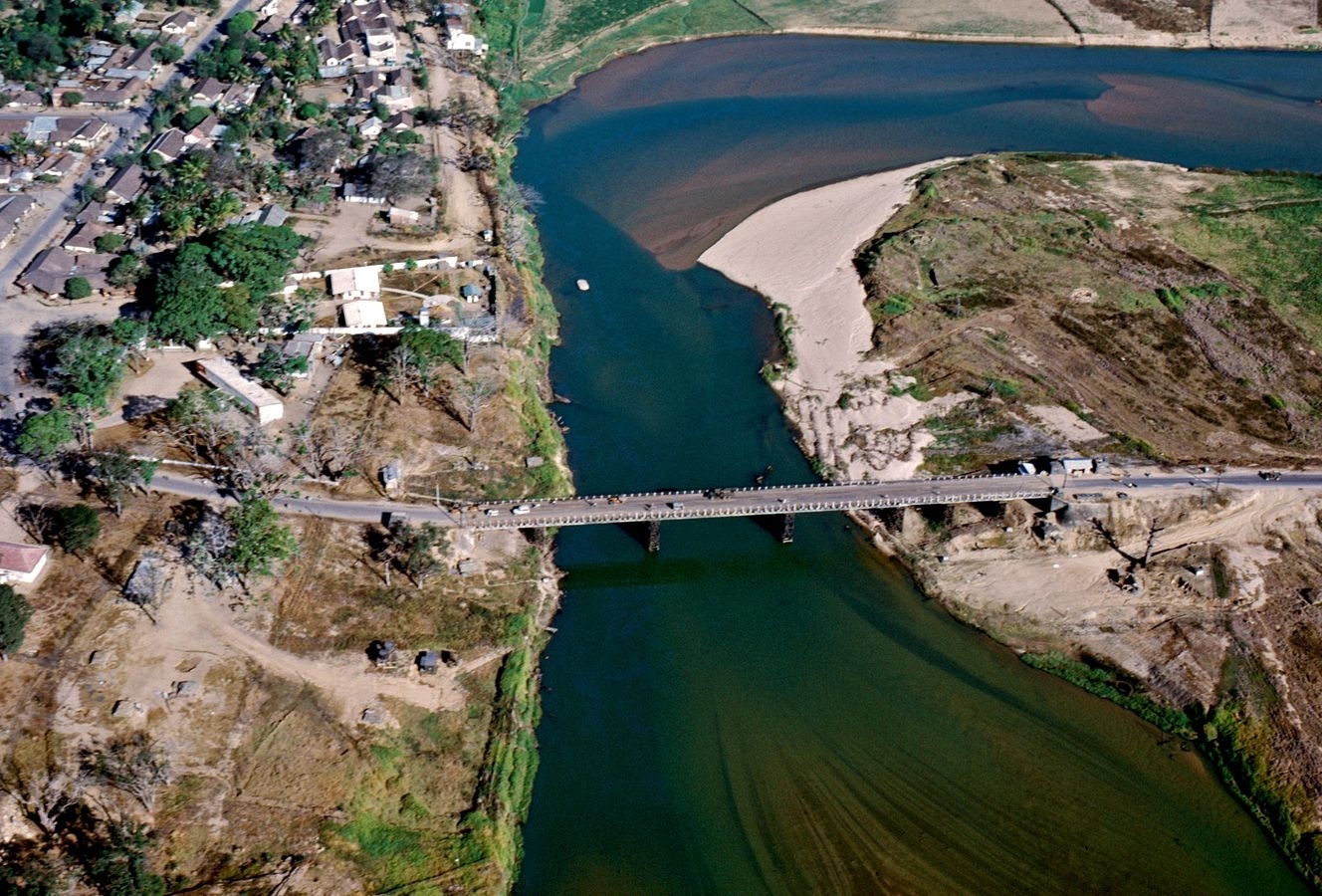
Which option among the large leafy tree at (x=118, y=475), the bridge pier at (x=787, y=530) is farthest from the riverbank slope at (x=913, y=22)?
the large leafy tree at (x=118, y=475)

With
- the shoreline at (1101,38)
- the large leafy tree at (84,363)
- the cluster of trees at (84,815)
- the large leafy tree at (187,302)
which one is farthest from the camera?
the shoreline at (1101,38)

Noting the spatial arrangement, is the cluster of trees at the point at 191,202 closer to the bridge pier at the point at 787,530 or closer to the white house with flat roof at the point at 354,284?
the white house with flat roof at the point at 354,284

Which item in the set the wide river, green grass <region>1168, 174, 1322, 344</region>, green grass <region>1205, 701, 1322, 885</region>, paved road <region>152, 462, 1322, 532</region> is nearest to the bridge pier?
the wide river

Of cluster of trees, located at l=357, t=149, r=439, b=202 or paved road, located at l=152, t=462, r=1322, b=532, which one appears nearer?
paved road, located at l=152, t=462, r=1322, b=532

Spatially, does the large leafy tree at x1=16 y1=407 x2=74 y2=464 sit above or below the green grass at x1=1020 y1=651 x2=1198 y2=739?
above

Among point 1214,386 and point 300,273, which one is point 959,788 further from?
point 300,273

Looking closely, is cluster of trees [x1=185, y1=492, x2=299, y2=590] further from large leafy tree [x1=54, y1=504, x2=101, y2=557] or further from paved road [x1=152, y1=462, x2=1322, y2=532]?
large leafy tree [x1=54, y1=504, x2=101, y2=557]
